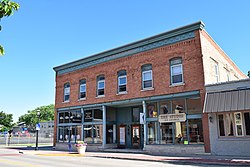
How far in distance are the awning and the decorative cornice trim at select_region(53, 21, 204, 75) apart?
4940mm

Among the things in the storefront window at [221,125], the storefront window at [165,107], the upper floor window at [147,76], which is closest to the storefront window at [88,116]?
the upper floor window at [147,76]

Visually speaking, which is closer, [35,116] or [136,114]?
[136,114]

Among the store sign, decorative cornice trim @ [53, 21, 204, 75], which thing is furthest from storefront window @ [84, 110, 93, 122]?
the store sign

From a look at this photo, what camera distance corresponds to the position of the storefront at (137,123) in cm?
1839

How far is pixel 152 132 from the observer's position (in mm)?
20266

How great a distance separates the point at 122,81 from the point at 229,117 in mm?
9812

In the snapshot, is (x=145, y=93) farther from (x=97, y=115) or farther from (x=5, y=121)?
(x=5, y=121)

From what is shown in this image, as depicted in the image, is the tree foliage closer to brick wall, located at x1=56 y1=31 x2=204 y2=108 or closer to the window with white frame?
brick wall, located at x1=56 y1=31 x2=204 y2=108

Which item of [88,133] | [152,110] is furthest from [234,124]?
[88,133]

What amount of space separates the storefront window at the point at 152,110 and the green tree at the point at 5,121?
268 feet

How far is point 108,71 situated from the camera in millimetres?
24078

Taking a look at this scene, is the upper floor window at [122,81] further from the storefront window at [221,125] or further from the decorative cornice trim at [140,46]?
the storefront window at [221,125]

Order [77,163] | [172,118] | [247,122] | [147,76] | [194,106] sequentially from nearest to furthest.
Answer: [77,163] → [247,122] → [194,106] → [172,118] → [147,76]

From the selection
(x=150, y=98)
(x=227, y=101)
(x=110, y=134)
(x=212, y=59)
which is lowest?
(x=110, y=134)
